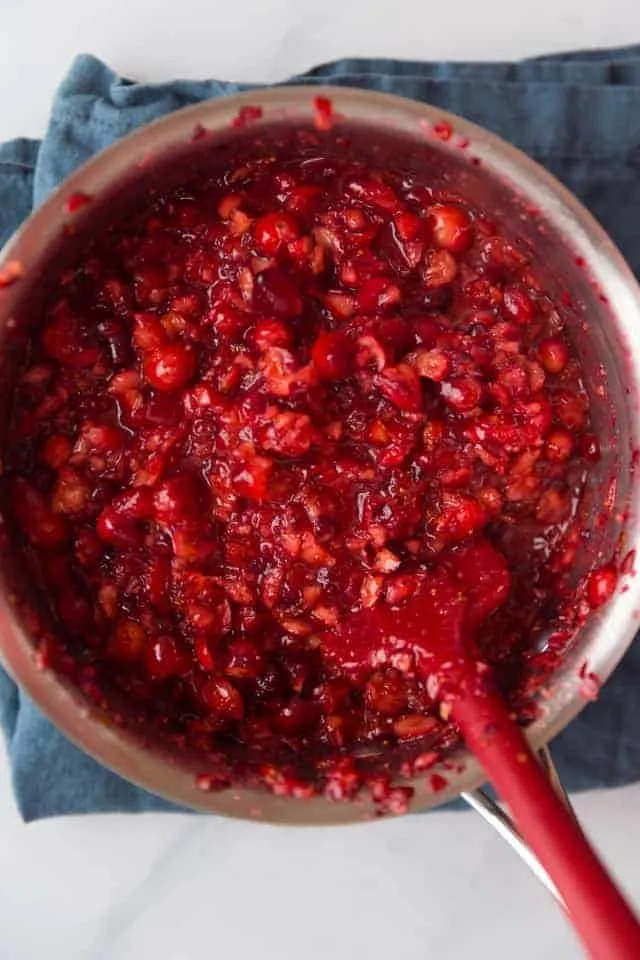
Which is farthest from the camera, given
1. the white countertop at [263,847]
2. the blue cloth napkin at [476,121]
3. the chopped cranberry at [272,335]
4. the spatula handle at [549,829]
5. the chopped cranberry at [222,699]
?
the white countertop at [263,847]

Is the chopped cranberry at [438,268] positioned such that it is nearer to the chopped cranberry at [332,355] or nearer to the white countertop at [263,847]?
the chopped cranberry at [332,355]

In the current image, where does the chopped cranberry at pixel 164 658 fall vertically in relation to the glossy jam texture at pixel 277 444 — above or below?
below

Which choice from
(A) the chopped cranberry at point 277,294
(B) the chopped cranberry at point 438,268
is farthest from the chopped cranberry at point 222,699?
(B) the chopped cranberry at point 438,268

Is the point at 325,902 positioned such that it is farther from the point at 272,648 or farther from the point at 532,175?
the point at 532,175

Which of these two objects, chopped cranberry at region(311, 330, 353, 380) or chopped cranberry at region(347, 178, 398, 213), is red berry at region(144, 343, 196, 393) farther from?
chopped cranberry at region(347, 178, 398, 213)

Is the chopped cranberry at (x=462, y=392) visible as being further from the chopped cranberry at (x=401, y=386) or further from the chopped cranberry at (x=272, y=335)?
the chopped cranberry at (x=272, y=335)

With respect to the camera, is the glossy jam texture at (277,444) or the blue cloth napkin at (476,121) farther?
the blue cloth napkin at (476,121)

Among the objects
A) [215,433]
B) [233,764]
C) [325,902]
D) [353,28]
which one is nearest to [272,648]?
[233,764]

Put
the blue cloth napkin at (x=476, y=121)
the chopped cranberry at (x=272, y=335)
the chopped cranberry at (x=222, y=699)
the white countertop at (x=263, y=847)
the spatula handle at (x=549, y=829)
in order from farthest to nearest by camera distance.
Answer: the white countertop at (x=263, y=847)
the blue cloth napkin at (x=476, y=121)
the chopped cranberry at (x=222, y=699)
the chopped cranberry at (x=272, y=335)
the spatula handle at (x=549, y=829)

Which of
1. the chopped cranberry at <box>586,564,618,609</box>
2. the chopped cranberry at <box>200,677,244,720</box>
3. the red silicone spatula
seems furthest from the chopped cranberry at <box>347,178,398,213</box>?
the chopped cranberry at <box>200,677,244,720</box>
